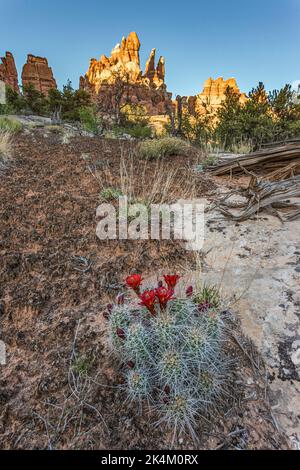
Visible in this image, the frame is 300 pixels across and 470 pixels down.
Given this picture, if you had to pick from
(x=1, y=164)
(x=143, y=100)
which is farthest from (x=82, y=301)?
(x=143, y=100)

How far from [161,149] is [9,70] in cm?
6930

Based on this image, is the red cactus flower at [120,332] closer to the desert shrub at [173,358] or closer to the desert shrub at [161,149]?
the desert shrub at [173,358]

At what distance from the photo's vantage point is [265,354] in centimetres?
156

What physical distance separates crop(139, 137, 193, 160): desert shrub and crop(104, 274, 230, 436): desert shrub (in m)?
4.79

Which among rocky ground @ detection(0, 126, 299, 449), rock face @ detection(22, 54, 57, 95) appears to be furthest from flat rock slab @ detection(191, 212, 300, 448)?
rock face @ detection(22, 54, 57, 95)

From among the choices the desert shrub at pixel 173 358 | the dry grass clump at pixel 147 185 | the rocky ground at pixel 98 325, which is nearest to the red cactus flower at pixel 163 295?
the desert shrub at pixel 173 358

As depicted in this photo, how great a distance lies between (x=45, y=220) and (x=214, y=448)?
2.68 m

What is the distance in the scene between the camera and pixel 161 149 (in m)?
6.14

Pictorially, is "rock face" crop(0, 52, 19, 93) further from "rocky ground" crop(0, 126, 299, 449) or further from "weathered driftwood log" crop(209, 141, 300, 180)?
"rocky ground" crop(0, 126, 299, 449)

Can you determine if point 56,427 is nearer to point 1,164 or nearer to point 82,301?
point 82,301

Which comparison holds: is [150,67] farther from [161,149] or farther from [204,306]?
[204,306]

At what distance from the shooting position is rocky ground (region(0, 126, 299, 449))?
1207mm

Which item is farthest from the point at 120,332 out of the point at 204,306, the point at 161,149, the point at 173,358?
the point at 161,149

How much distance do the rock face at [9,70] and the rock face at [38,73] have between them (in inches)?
76.5
